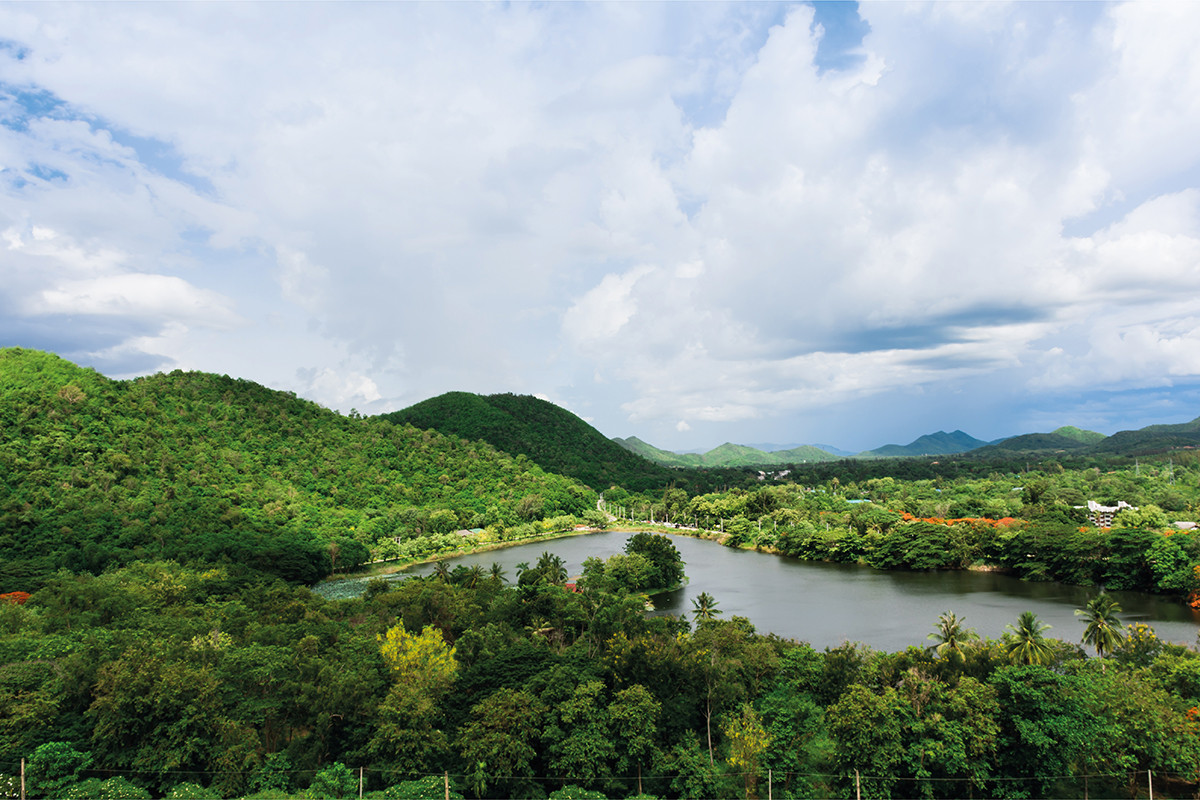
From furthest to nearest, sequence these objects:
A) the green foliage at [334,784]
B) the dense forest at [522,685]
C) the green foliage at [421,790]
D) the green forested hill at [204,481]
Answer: the green forested hill at [204,481]
the dense forest at [522,685]
the green foliage at [334,784]
the green foliage at [421,790]

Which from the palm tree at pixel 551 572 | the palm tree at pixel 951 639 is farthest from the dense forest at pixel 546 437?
the palm tree at pixel 951 639

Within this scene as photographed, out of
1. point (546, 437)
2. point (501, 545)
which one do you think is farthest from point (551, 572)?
point (546, 437)

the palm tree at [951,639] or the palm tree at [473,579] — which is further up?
the palm tree at [473,579]

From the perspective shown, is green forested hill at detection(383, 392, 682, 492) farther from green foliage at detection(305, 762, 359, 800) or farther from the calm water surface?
green foliage at detection(305, 762, 359, 800)

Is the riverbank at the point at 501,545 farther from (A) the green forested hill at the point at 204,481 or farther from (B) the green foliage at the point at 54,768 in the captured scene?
(B) the green foliage at the point at 54,768

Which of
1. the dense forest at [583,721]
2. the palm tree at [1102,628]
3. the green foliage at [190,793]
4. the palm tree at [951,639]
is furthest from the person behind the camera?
the palm tree at [1102,628]
